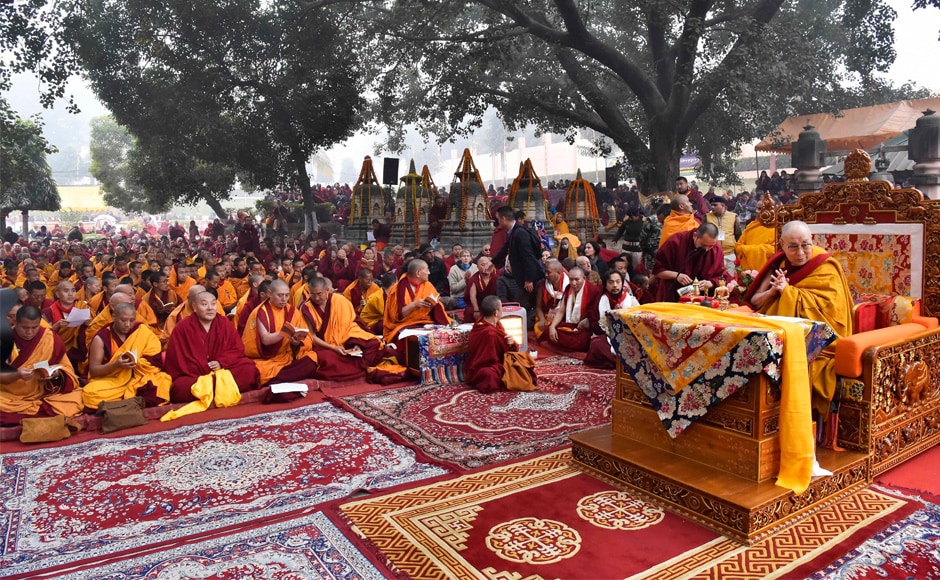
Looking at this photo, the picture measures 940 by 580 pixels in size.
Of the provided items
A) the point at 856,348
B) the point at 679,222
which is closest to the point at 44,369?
the point at 856,348

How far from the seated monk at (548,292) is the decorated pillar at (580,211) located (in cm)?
972

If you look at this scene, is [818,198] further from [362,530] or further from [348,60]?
[348,60]

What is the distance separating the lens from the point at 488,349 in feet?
23.0

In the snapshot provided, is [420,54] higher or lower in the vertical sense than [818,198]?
higher

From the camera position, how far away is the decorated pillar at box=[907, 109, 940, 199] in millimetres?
12008

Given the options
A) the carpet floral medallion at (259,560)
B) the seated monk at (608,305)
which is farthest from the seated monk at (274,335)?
the carpet floral medallion at (259,560)

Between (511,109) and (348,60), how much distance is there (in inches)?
215

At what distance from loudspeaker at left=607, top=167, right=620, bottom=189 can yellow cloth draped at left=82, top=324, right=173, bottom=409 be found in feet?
59.5

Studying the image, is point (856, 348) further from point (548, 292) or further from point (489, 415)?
point (548, 292)

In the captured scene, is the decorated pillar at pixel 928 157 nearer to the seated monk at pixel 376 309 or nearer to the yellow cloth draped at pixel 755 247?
the yellow cloth draped at pixel 755 247

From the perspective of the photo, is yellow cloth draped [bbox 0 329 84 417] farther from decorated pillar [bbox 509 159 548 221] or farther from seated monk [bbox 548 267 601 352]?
decorated pillar [bbox 509 159 548 221]

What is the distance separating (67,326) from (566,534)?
20.8ft

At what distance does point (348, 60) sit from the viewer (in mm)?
20875

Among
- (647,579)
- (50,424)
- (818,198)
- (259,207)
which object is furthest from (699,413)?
(259,207)
